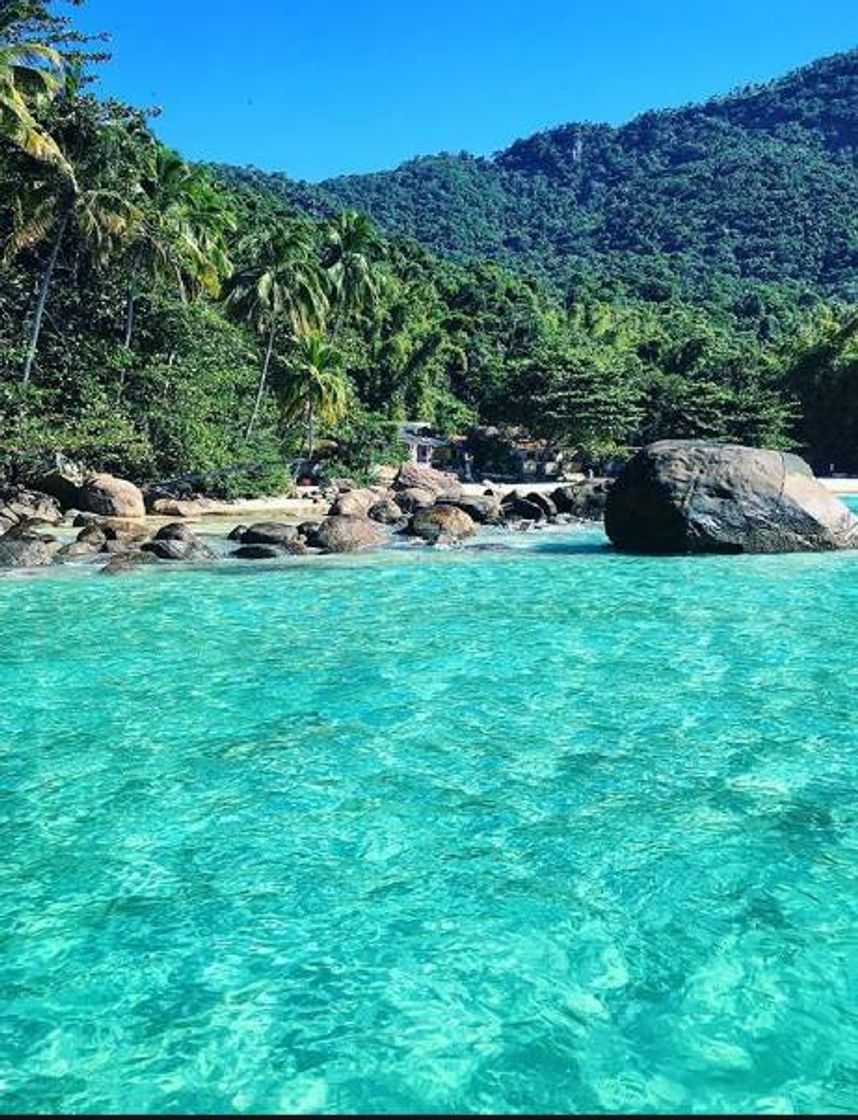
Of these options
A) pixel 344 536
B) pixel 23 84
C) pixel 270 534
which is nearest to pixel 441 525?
pixel 344 536

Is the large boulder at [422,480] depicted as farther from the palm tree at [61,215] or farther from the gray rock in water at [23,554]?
the gray rock in water at [23,554]

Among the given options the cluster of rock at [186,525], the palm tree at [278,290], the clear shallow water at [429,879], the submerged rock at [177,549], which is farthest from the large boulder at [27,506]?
the clear shallow water at [429,879]

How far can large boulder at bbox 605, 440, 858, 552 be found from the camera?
2103 centimetres

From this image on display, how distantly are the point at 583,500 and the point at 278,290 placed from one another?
53.7ft

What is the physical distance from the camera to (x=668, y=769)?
7547 mm

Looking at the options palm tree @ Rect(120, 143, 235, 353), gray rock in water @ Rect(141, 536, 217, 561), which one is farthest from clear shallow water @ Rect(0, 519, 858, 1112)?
palm tree @ Rect(120, 143, 235, 353)

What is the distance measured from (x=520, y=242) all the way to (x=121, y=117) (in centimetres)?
16646

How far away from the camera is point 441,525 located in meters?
26.2

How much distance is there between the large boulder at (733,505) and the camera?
21.0 metres

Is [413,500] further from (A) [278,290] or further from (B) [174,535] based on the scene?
(B) [174,535]

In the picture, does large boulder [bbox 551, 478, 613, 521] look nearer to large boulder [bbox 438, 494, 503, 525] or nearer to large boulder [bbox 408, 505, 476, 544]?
large boulder [bbox 438, 494, 503, 525]

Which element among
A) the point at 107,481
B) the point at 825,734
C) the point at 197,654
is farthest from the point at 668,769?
the point at 107,481

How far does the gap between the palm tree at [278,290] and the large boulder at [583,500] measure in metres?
13.0

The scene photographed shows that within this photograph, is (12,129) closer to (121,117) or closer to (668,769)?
(121,117)
